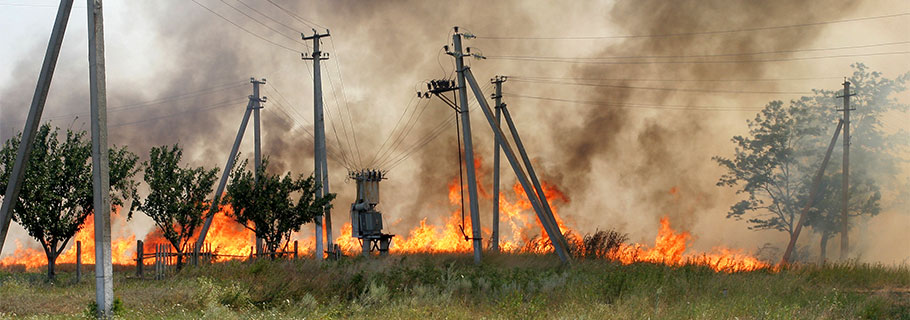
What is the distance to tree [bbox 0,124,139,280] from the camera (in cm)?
2720

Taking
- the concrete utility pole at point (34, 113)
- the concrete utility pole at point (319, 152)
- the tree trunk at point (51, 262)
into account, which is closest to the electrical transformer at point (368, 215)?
the concrete utility pole at point (319, 152)

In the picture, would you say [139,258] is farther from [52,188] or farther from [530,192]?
[530,192]

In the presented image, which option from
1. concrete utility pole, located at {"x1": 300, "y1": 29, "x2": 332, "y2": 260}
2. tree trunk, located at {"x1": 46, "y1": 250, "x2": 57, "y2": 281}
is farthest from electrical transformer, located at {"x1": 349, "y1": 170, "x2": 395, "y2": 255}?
tree trunk, located at {"x1": 46, "y1": 250, "x2": 57, "y2": 281}

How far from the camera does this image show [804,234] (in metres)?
44.9

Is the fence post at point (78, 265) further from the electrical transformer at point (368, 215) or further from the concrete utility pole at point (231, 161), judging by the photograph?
the electrical transformer at point (368, 215)

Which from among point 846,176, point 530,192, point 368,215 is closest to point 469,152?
point 530,192

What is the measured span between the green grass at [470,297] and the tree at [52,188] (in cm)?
307

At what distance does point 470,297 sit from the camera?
62.4ft

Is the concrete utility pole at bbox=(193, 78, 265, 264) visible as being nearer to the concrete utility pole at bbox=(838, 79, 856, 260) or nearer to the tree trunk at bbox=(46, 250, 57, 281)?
the tree trunk at bbox=(46, 250, 57, 281)

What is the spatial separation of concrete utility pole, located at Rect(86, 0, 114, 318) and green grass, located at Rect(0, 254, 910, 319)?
3.21 ft

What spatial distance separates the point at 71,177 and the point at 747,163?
1352 inches

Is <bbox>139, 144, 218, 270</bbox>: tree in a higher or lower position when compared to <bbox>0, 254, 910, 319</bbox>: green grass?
higher

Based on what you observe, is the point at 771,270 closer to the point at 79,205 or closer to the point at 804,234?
the point at 804,234

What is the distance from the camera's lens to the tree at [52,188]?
2720cm
